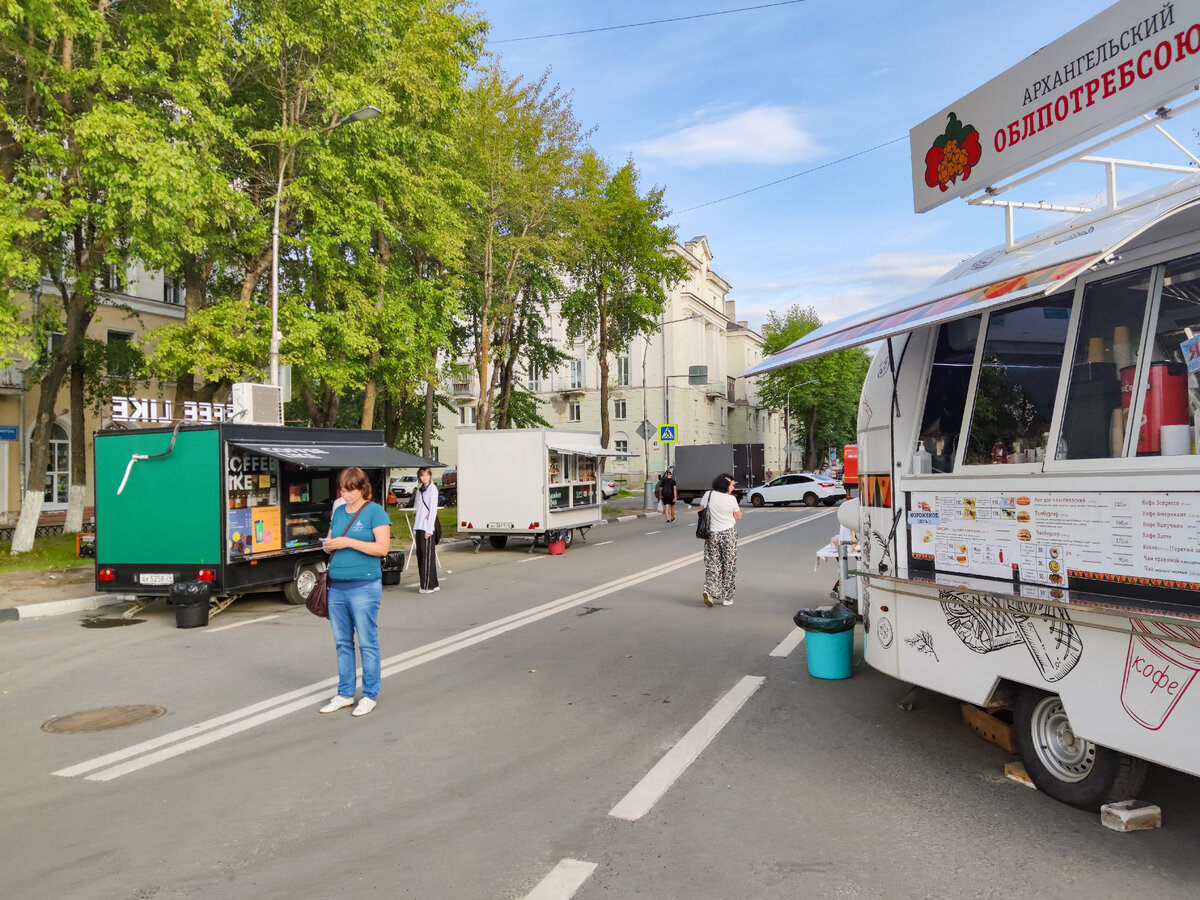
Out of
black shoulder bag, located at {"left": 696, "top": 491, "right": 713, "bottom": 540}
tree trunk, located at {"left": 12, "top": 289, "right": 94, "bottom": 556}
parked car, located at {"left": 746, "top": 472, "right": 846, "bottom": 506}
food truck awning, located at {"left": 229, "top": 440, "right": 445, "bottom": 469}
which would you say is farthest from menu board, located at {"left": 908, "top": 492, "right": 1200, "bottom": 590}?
parked car, located at {"left": 746, "top": 472, "right": 846, "bottom": 506}

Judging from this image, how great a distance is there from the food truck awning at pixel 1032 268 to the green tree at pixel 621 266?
1003 inches

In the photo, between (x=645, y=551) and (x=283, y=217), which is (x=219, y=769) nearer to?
(x=645, y=551)

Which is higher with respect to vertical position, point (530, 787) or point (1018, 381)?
point (1018, 381)

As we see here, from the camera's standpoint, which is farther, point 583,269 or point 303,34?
point 583,269

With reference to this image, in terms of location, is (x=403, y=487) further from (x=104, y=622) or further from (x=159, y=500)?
(x=104, y=622)

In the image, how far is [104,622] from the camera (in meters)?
11.1

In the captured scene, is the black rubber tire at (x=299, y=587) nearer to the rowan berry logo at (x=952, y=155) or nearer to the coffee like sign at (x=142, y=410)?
the coffee like sign at (x=142, y=410)

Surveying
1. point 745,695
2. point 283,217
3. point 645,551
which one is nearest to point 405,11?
point 283,217

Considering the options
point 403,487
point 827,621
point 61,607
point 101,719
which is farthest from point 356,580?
point 403,487

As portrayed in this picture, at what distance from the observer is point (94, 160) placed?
14.5 metres

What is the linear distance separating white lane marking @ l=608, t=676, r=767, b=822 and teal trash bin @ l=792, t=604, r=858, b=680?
50cm

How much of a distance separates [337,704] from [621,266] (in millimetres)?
28300

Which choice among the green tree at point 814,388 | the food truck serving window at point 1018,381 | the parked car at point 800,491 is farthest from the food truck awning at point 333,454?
the green tree at point 814,388

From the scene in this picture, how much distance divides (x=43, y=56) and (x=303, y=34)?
457 cm
